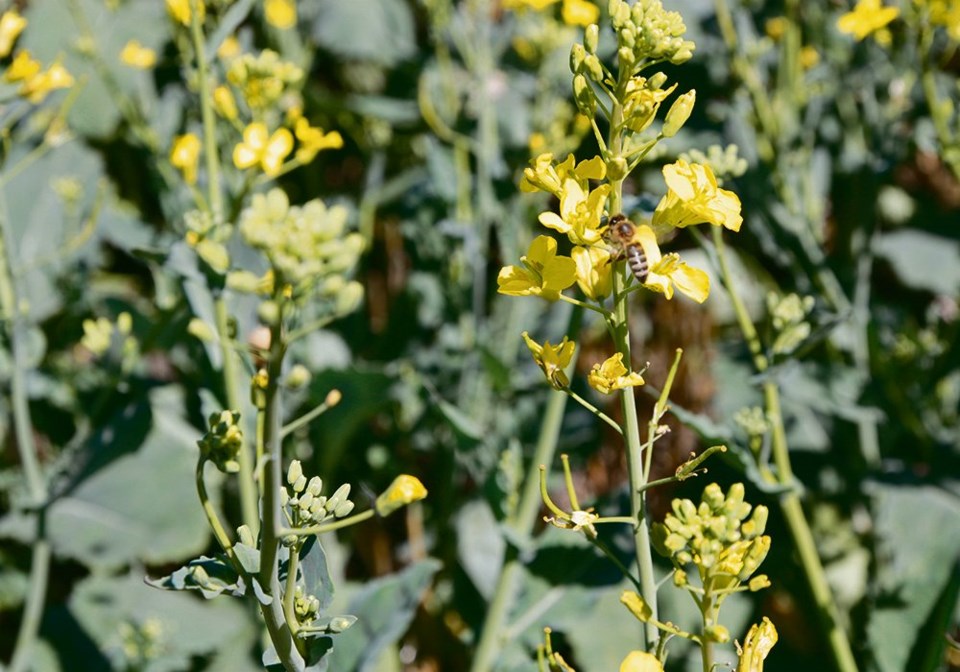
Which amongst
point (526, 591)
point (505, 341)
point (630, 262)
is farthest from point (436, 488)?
point (630, 262)

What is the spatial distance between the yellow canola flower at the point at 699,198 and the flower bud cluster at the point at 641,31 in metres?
0.13

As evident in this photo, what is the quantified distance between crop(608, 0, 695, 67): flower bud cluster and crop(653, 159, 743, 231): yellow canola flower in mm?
131

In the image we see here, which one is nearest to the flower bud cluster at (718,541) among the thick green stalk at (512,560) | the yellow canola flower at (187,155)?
the thick green stalk at (512,560)

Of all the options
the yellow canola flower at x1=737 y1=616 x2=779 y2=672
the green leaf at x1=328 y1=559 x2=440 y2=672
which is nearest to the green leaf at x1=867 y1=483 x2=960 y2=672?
the yellow canola flower at x1=737 y1=616 x2=779 y2=672

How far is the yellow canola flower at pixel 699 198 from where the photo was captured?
3.31ft

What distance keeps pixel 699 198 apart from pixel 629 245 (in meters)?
0.10

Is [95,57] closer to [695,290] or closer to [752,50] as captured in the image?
[752,50]

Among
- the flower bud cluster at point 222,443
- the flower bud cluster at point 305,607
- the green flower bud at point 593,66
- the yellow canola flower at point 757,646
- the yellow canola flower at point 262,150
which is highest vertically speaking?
the green flower bud at point 593,66

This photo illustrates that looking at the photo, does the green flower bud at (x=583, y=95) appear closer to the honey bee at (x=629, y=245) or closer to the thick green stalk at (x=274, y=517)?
the honey bee at (x=629, y=245)

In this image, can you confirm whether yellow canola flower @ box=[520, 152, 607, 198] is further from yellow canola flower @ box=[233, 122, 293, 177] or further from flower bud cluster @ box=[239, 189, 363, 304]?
yellow canola flower @ box=[233, 122, 293, 177]

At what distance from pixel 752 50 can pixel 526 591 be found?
1.46 metres

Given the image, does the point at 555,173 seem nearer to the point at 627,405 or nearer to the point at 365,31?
the point at 627,405

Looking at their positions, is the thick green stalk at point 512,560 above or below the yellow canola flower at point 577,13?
below

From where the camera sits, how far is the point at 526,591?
1875 millimetres
